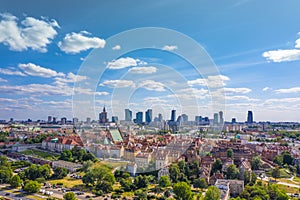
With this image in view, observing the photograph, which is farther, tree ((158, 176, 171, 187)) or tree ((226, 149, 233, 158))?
tree ((226, 149, 233, 158))

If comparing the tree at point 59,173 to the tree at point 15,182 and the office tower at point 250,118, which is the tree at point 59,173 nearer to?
the tree at point 15,182

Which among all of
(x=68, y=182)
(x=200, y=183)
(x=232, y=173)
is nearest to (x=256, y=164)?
(x=232, y=173)

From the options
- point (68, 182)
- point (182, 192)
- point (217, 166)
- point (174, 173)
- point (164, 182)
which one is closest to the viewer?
point (182, 192)

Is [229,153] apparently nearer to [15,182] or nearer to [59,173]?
[59,173]

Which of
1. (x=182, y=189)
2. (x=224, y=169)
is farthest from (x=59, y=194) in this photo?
(x=224, y=169)

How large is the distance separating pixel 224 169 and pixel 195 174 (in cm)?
106

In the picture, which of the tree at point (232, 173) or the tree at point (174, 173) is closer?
the tree at point (174, 173)

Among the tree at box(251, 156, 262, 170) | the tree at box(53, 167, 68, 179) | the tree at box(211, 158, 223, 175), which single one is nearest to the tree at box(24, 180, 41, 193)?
the tree at box(53, 167, 68, 179)

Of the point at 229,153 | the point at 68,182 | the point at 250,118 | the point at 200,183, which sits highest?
the point at 250,118

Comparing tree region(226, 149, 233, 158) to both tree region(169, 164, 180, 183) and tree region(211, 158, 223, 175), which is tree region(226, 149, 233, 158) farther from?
tree region(169, 164, 180, 183)

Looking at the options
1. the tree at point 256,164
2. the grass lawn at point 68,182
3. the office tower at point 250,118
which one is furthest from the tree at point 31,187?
the office tower at point 250,118

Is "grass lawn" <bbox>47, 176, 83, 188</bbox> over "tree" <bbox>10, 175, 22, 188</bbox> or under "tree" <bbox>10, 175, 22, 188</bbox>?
under

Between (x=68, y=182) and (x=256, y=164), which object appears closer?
(x=68, y=182)

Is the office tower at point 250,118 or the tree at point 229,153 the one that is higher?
the office tower at point 250,118
